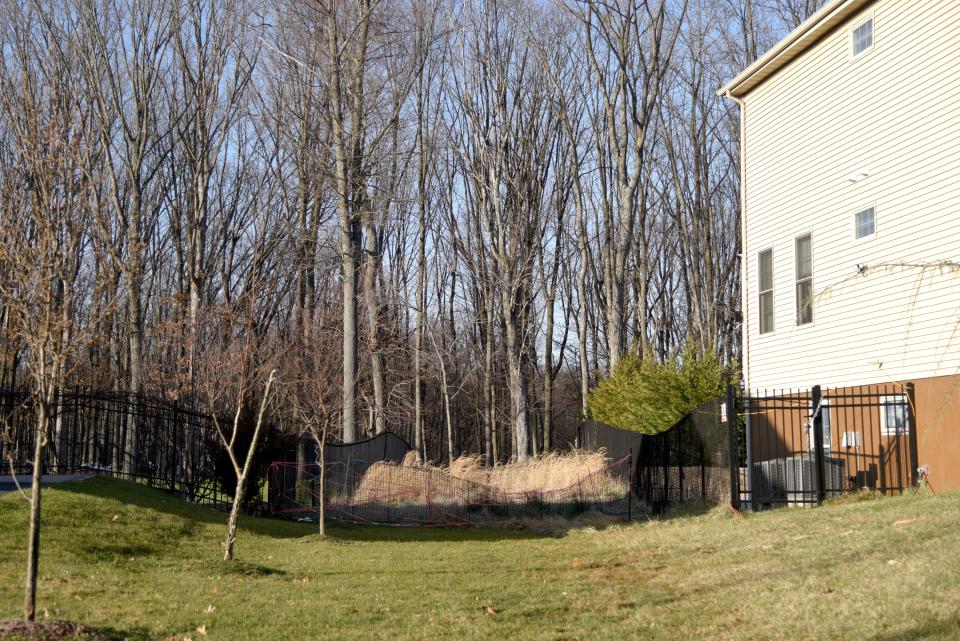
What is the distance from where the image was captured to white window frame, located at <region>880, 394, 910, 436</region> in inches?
556

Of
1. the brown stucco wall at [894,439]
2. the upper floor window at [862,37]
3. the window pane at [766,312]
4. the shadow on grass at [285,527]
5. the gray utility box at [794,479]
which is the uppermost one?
the upper floor window at [862,37]

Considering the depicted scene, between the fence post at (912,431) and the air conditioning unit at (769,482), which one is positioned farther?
the air conditioning unit at (769,482)

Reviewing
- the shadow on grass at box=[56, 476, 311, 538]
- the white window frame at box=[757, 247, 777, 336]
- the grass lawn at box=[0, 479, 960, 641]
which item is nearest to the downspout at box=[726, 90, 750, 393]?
the white window frame at box=[757, 247, 777, 336]

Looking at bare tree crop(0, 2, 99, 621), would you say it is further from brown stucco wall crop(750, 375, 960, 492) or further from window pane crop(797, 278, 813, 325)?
window pane crop(797, 278, 813, 325)

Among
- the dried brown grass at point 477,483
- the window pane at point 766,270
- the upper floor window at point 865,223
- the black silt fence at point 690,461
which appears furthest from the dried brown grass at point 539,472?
the upper floor window at point 865,223

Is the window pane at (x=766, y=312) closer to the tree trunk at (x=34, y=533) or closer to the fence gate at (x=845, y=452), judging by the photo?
the fence gate at (x=845, y=452)

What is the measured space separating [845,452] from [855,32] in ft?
24.1

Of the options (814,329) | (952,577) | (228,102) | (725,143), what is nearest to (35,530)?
(952,577)

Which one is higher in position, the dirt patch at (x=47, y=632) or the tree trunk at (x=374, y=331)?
the tree trunk at (x=374, y=331)

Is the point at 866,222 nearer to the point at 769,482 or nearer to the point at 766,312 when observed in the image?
the point at 766,312

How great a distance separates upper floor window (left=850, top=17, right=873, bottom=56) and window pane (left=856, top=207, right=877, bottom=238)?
2874 millimetres

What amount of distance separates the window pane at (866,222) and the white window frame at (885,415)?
2810mm

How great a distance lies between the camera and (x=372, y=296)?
33.6 m

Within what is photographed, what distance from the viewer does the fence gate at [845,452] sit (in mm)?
14242
